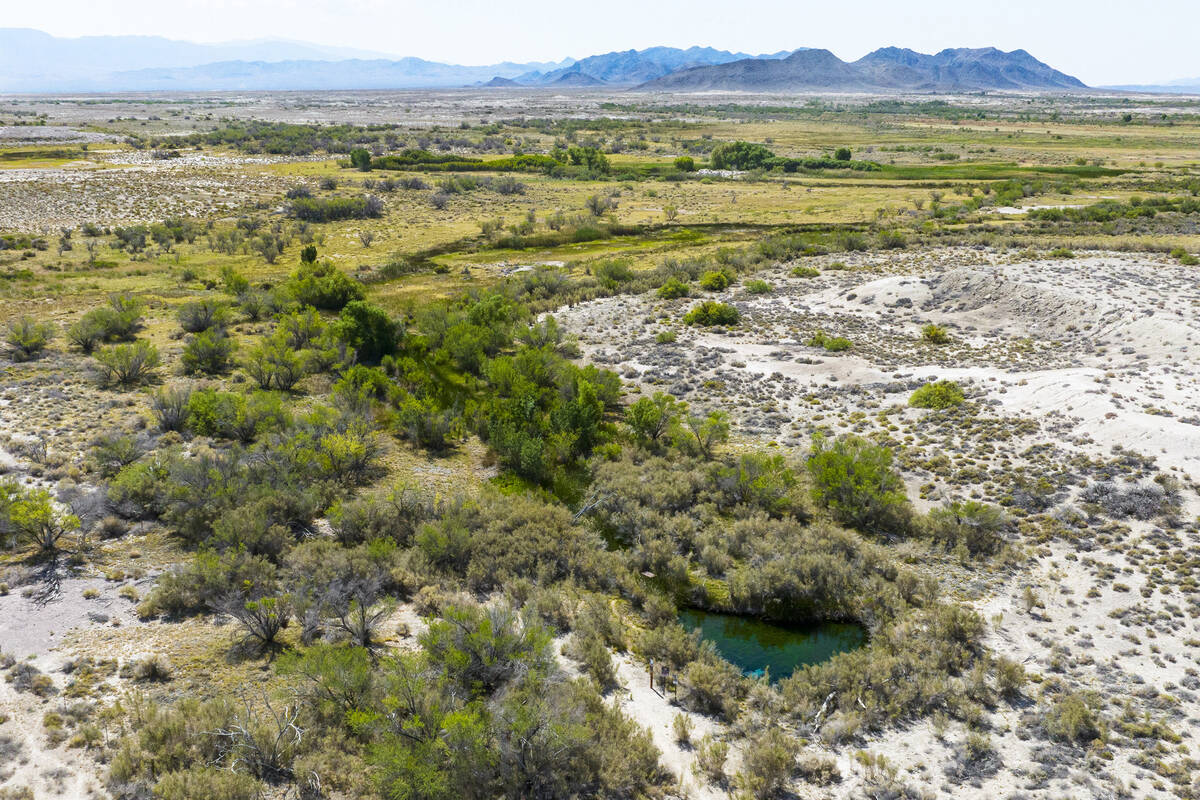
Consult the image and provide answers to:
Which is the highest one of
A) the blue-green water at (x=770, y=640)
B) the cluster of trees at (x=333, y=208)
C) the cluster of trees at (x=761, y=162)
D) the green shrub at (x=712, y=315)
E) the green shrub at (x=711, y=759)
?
the cluster of trees at (x=761, y=162)

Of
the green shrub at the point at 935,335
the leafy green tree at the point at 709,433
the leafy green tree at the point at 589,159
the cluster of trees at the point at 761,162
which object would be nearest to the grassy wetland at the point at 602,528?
the leafy green tree at the point at 709,433

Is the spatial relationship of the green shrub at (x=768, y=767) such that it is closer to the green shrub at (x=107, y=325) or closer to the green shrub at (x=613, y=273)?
the green shrub at (x=107, y=325)

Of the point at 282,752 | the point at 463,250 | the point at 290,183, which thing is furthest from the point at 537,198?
the point at 282,752

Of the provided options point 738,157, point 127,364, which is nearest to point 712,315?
point 127,364

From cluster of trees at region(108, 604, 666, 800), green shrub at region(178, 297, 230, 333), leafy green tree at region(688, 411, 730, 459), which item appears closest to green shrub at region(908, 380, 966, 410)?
leafy green tree at region(688, 411, 730, 459)

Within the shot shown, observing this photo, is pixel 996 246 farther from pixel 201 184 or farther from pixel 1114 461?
pixel 201 184
